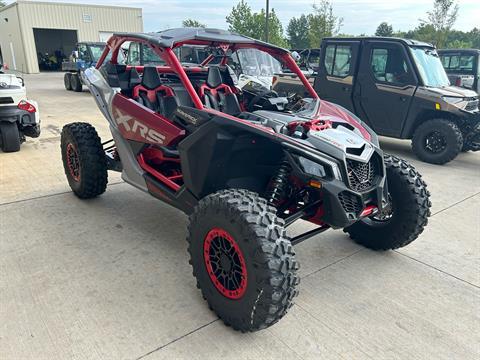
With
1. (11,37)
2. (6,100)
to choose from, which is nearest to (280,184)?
(6,100)

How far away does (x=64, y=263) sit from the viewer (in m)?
2.98

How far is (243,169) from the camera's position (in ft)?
9.62

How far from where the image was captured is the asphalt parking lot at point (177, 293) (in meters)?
2.21

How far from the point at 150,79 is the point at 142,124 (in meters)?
0.64

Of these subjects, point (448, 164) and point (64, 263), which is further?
point (448, 164)

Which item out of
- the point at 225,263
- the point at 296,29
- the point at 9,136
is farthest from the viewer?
the point at 296,29

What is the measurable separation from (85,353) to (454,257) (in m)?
2.92

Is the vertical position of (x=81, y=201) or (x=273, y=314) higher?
(x=273, y=314)

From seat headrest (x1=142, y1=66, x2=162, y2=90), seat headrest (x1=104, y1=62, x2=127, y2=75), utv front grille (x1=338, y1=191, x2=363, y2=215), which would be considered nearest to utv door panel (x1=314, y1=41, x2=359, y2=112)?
seat headrest (x1=142, y1=66, x2=162, y2=90)

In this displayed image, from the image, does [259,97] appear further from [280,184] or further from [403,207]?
[403,207]

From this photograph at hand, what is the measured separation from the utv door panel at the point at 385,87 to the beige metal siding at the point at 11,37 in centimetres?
2855

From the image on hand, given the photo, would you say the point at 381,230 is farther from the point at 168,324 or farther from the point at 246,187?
the point at 168,324

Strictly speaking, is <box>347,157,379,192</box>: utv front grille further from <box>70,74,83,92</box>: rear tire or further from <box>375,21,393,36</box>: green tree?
<box>375,21,393,36</box>: green tree

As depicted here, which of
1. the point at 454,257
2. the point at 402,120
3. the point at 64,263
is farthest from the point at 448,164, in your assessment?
the point at 64,263
